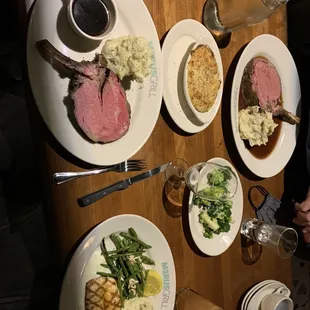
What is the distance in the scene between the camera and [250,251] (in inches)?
72.6

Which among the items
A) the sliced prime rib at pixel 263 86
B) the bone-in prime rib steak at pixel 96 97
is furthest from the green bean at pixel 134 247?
the sliced prime rib at pixel 263 86

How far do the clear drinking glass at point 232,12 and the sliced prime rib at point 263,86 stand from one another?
18cm

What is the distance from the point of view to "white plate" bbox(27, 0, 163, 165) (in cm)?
122

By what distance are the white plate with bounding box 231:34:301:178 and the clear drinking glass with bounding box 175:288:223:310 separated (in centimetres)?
52

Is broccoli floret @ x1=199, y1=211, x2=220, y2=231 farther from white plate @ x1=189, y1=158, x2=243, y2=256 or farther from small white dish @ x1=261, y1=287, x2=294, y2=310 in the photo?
small white dish @ x1=261, y1=287, x2=294, y2=310

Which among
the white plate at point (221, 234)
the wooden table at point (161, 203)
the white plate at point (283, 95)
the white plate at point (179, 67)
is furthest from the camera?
the white plate at point (283, 95)

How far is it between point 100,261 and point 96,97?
47 centimetres

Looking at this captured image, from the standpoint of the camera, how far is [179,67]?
5.13 ft

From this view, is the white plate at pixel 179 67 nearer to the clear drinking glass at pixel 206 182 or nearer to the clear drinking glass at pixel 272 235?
the clear drinking glass at pixel 206 182

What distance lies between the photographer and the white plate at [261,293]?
1789 mm

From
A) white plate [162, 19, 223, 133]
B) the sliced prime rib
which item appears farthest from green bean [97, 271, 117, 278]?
the sliced prime rib

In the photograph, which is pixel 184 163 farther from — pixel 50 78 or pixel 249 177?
pixel 50 78

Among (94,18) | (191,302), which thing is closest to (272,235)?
(191,302)

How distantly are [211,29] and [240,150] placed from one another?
1.48 ft
